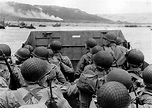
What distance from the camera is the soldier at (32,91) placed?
10.4ft

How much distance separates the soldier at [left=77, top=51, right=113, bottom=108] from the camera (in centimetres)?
392

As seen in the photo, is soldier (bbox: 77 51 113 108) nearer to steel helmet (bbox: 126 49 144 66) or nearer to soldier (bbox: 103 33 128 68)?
steel helmet (bbox: 126 49 144 66)

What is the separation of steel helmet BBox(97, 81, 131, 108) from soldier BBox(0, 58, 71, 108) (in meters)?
0.82

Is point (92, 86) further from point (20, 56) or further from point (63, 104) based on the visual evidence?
point (20, 56)

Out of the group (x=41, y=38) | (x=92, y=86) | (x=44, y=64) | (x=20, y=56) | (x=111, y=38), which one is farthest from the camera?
(x=41, y=38)

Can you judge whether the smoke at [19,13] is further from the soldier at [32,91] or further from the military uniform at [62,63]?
the soldier at [32,91]

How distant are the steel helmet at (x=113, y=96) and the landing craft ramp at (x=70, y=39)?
21.1 feet

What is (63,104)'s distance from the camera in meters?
3.44

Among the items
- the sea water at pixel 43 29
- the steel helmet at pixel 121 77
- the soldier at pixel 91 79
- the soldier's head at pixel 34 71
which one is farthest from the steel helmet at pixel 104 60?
the sea water at pixel 43 29

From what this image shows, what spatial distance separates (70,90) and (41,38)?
4.78 m

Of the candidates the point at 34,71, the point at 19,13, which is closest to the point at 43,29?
the point at 34,71

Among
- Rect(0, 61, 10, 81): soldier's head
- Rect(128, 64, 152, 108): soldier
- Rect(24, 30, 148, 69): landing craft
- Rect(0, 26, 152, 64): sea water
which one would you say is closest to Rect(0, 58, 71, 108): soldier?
Rect(128, 64, 152, 108): soldier

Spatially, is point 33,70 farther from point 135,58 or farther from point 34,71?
point 135,58

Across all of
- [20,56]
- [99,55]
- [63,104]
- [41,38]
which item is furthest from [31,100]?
[41,38]
